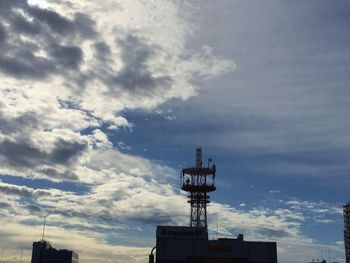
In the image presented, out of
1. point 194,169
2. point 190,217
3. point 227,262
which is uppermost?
point 194,169

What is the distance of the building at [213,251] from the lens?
126875 mm

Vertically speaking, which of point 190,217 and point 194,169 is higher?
point 194,169

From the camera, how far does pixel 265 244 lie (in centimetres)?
12825

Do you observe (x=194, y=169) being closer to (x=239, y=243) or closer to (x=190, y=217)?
(x=190, y=217)

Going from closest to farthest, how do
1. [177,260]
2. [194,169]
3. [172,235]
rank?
[177,260] → [172,235] → [194,169]

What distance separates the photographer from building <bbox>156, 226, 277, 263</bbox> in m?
127

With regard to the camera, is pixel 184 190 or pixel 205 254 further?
pixel 184 190

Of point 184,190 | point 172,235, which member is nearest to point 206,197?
point 184,190

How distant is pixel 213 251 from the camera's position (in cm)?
12825

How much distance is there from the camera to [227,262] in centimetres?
12688

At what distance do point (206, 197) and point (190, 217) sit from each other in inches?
330

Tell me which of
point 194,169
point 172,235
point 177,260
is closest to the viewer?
point 177,260

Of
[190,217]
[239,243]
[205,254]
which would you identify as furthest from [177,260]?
[190,217]

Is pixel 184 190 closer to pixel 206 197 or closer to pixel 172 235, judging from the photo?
pixel 206 197
